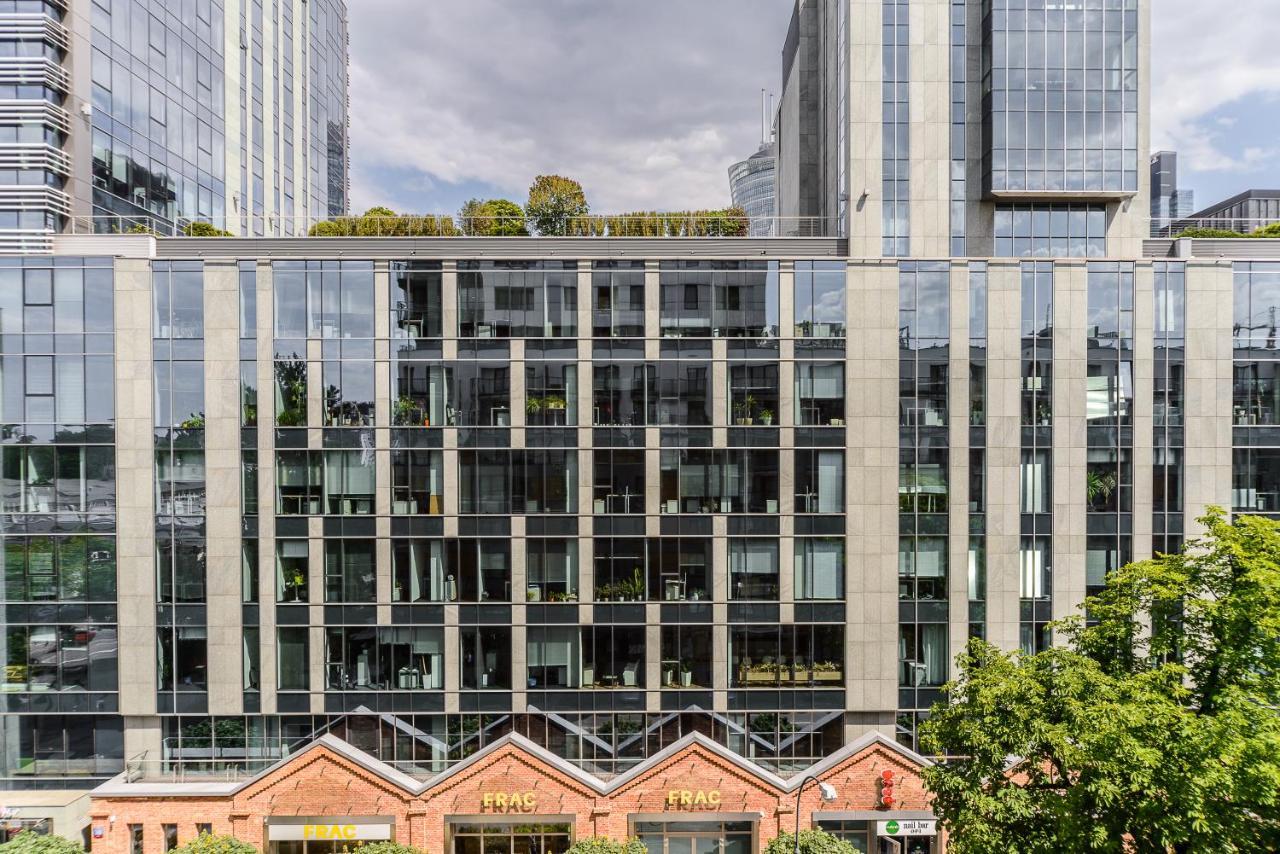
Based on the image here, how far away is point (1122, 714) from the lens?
689 inches

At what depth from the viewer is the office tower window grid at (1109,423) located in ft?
95.6

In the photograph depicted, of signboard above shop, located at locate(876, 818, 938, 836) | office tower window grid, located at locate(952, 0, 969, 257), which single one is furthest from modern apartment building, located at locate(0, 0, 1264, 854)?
office tower window grid, located at locate(952, 0, 969, 257)

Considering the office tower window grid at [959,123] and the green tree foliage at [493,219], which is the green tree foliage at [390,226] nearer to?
the green tree foliage at [493,219]

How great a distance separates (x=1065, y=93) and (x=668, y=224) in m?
21.7

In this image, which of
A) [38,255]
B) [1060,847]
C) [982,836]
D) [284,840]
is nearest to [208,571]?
[284,840]

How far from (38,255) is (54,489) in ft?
33.4

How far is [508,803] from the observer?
88.3 ft

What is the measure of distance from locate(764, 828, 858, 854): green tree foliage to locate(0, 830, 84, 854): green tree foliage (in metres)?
25.4

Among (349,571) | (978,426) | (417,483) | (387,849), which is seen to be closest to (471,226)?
(417,483)

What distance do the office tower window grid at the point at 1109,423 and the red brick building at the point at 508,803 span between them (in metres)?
12.7

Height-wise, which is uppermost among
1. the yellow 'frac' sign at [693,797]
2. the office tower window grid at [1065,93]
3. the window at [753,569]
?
the office tower window grid at [1065,93]

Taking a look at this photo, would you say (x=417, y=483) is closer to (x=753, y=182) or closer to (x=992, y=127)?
(x=992, y=127)

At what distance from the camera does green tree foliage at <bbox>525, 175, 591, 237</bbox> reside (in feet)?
116

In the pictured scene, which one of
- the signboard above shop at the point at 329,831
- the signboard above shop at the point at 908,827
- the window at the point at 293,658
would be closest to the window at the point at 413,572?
the window at the point at 293,658
